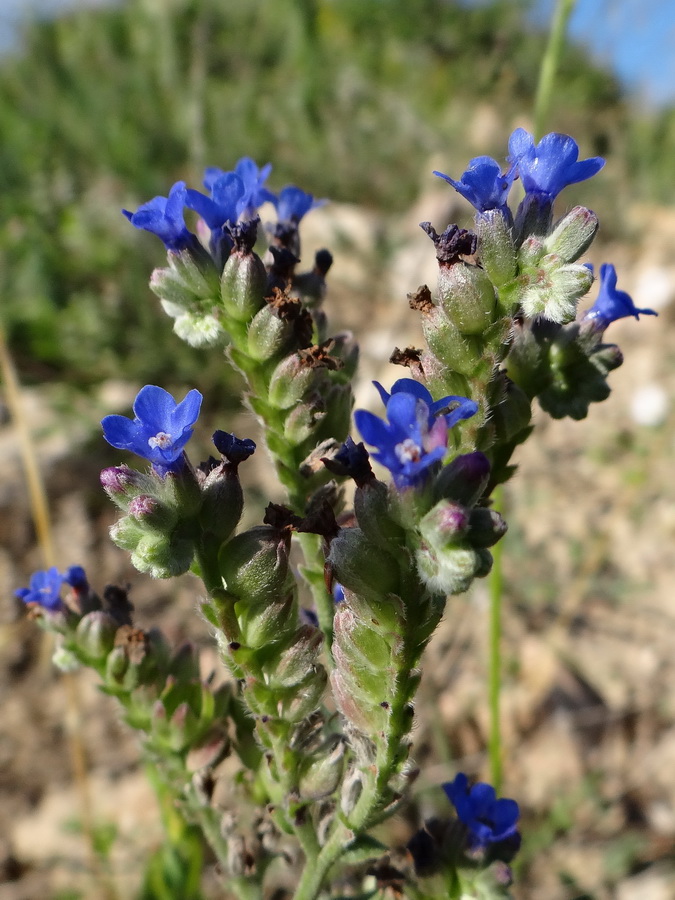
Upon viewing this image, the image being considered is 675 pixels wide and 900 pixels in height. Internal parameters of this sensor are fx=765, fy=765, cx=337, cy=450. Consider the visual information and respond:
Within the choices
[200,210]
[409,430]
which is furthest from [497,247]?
[200,210]

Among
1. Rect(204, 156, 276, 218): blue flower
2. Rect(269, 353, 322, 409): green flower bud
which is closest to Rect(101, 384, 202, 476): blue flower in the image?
Rect(269, 353, 322, 409): green flower bud

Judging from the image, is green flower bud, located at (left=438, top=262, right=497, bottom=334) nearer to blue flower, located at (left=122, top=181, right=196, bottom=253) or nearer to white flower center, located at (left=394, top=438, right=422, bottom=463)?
white flower center, located at (left=394, top=438, right=422, bottom=463)

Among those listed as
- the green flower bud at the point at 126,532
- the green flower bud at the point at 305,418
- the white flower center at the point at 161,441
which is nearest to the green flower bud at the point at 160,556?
the green flower bud at the point at 126,532

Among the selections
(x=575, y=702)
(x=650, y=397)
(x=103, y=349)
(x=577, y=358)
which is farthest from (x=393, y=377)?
(x=577, y=358)

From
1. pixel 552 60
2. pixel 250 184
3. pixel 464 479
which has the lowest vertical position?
pixel 464 479

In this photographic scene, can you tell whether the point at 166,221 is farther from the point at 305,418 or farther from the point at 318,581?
the point at 318,581

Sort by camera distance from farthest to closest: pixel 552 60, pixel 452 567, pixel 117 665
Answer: pixel 552 60
pixel 117 665
pixel 452 567

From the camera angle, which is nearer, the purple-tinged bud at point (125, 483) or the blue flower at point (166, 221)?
the purple-tinged bud at point (125, 483)

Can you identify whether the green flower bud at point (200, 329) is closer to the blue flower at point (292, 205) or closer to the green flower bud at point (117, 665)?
the blue flower at point (292, 205)
